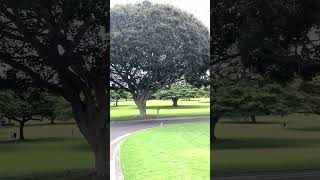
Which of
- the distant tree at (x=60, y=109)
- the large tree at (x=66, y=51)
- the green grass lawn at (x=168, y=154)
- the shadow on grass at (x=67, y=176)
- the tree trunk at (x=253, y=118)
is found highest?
the large tree at (x=66, y=51)

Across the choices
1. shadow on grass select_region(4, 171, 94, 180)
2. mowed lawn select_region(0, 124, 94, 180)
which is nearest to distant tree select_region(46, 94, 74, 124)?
mowed lawn select_region(0, 124, 94, 180)

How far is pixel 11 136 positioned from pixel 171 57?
1284cm

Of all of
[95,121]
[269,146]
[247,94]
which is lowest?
[269,146]

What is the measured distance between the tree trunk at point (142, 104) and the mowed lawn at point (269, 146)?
7.22 m

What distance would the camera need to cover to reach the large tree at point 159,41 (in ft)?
55.9

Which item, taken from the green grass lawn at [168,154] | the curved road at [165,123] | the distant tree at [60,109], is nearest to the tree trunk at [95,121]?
the distant tree at [60,109]

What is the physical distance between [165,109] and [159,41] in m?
3.07

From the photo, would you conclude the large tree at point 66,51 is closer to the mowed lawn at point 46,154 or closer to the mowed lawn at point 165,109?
the mowed lawn at point 46,154

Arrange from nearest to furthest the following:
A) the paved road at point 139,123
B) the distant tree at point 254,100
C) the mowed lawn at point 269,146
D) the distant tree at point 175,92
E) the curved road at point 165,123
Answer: the curved road at point 165,123 < the mowed lawn at point 269,146 < the distant tree at point 254,100 < the paved road at point 139,123 < the distant tree at point 175,92

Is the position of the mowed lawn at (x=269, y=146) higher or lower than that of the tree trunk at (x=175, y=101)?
lower

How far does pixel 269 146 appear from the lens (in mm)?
7254

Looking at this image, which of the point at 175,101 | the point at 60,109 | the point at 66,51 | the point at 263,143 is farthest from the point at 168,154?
the point at 66,51

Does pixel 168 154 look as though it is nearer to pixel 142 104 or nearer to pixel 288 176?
pixel 142 104

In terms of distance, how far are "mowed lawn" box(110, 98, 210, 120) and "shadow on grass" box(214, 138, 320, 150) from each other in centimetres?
667
